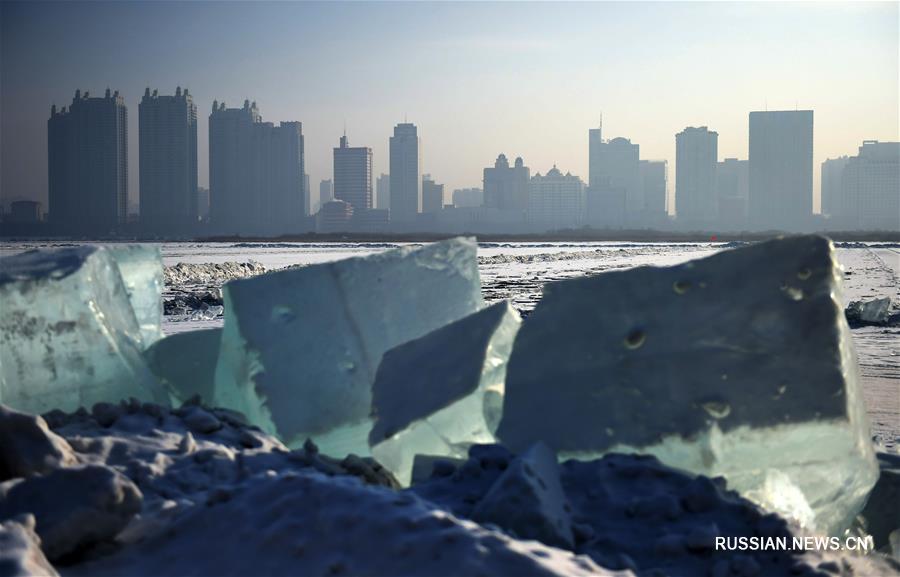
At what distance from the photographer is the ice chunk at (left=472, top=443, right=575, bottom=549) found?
184 centimetres

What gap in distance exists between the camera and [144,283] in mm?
4043

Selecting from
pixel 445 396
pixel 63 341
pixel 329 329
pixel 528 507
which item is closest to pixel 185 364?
pixel 63 341

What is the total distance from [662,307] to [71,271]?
2192 mm

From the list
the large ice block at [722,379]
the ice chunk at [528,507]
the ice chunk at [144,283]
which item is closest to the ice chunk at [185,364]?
the ice chunk at [144,283]

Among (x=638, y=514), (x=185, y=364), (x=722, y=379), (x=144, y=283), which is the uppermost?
(x=144, y=283)

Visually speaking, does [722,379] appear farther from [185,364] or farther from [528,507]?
[185,364]

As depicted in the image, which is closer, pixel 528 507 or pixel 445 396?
pixel 528 507

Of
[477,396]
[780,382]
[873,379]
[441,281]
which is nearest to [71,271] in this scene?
[441,281]

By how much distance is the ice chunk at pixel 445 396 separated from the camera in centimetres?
260

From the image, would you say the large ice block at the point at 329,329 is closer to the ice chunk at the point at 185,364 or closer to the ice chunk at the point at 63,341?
the ice chunk at the point at 185,364

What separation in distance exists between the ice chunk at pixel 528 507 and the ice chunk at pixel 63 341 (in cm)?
182

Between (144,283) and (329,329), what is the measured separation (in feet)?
4.17

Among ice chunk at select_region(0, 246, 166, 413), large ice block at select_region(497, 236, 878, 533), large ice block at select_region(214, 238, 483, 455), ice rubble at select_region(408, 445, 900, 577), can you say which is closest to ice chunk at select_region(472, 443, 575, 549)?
ice rubble at select_region(408, 445, 900, 577)

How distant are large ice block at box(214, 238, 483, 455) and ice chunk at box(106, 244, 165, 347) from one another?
0.88 metres
